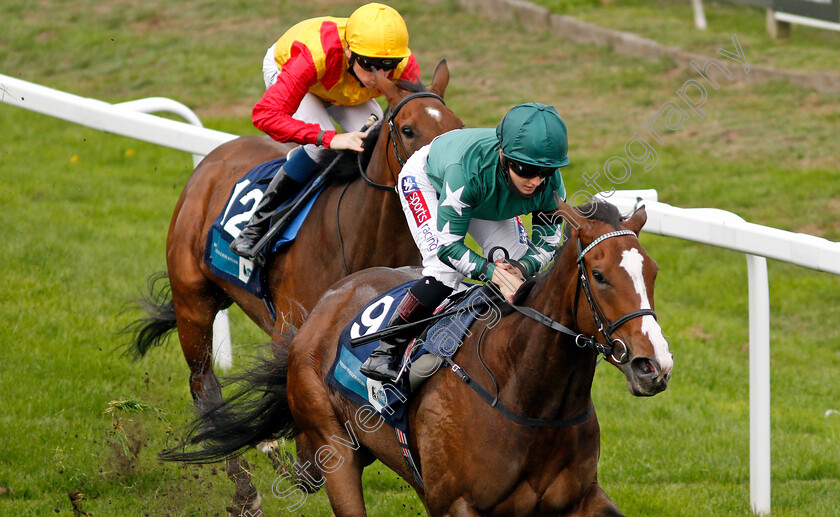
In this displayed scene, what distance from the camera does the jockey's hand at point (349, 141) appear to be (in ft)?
16.0

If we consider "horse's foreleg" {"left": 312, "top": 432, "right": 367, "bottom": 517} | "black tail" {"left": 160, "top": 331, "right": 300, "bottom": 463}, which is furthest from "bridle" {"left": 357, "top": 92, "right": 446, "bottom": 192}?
"horse's foreleg" {"left": 312, "top": 432, "right": 367, "bottom": 517}

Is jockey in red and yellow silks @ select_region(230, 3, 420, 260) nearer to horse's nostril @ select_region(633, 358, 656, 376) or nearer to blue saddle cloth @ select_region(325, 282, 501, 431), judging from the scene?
blue saddle cloth @ select_region(325, 282, 501, 431)

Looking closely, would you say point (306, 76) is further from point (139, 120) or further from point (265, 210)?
point (139, 120)

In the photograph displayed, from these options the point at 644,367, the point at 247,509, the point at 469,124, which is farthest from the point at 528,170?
the point at 469,124

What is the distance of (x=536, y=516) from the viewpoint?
345cm

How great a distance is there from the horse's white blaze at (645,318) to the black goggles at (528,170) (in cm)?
50

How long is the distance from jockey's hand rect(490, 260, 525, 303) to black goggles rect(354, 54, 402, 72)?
1.72 metres

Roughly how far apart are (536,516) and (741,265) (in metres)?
5.58

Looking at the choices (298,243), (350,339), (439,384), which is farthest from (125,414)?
(439,384)

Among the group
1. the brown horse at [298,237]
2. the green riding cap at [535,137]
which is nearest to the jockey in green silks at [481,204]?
the green riding cap at [535,137]

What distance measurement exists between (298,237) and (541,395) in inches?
78.4

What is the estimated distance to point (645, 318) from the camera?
2.93m

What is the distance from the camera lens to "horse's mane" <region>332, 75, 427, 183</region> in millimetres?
4828

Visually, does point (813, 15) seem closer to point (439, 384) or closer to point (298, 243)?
point (298, 243)
